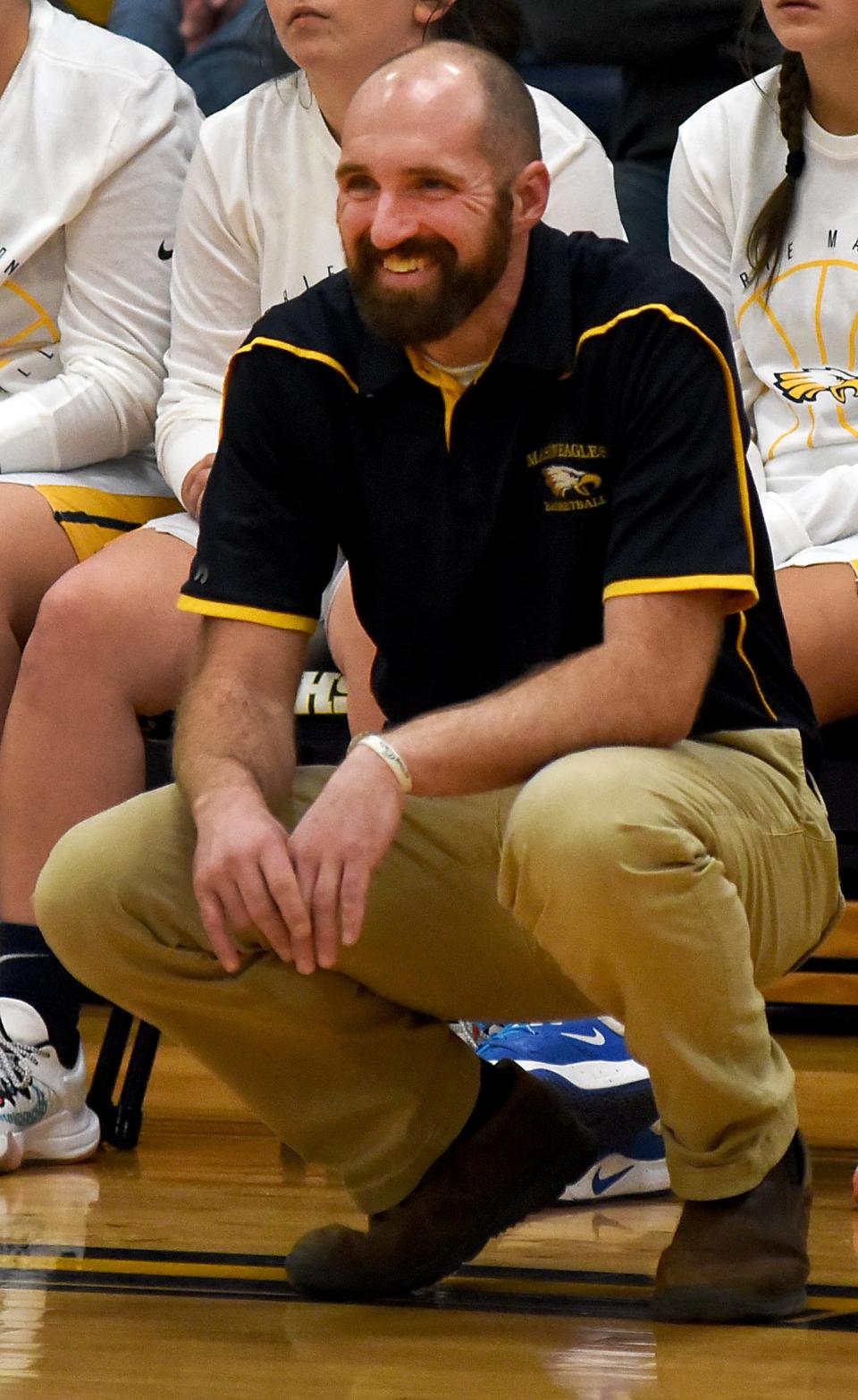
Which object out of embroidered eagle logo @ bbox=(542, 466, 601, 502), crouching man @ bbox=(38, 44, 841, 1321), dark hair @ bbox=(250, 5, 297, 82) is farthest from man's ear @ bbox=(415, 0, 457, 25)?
embroidered eagle logo @ bbox=(542, 466, 601, 502)

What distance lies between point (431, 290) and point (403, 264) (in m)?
0.03

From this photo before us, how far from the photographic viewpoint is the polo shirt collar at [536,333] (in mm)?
1708

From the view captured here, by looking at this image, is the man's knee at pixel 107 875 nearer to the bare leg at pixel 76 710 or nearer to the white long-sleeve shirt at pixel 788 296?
the bare leg at pixel 76 710

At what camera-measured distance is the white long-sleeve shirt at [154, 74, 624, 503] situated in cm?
251

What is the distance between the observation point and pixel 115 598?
7.55 feet

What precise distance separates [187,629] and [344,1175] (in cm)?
81

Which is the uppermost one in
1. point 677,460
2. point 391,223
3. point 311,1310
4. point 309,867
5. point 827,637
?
point 391,223

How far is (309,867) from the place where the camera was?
1540 mm

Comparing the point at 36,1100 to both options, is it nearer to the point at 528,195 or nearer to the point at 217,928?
the point at 217,928

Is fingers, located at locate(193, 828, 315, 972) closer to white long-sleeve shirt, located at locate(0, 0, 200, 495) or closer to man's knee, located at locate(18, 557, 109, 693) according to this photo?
man's knee, located at locate(18, 557, 109, 693)

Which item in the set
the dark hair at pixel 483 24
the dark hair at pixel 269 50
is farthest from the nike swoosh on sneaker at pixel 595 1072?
the dark hair at pixel 269 50

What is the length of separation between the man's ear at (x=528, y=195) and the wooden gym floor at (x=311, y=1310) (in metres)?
0.90

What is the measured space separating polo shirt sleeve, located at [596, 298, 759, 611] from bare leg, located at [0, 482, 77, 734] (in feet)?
3.11

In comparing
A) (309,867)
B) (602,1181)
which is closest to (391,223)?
(309,867)
